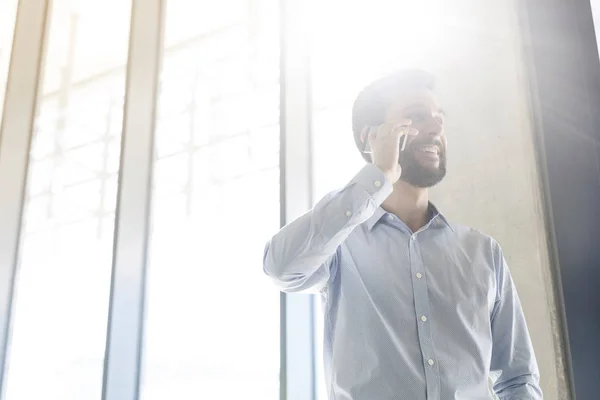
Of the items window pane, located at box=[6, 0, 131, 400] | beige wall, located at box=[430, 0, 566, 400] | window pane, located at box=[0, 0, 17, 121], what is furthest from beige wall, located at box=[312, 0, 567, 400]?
window pane, located at box=[0, 0, 17, 121]

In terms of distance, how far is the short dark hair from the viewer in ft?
4.39

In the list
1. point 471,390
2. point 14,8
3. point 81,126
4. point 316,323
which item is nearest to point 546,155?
point 471,390

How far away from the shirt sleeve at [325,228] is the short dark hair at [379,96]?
0.23 metres

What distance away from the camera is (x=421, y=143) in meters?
1.31

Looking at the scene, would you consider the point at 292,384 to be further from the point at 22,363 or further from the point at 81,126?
the point at 81,126

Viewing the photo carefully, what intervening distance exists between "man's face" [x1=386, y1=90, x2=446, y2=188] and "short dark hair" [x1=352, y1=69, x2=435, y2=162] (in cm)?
2

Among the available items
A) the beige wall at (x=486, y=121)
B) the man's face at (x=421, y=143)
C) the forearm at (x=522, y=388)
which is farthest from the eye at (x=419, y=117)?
the forearm at (x=522, y=388)

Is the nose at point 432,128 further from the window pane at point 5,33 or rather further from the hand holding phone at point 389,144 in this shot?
the window pane at point 5,33

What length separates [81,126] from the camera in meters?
2.89

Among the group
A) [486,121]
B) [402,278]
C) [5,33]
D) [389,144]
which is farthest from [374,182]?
[5,33]

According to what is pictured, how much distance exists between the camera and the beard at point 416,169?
1.31 metres

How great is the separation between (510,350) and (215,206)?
4.67ft

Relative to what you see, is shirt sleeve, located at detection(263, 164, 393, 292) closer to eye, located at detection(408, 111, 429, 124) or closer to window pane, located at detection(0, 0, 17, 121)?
eye, located at detection(408, 111, 429, 124)

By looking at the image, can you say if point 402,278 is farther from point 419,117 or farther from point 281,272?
point 419,117
